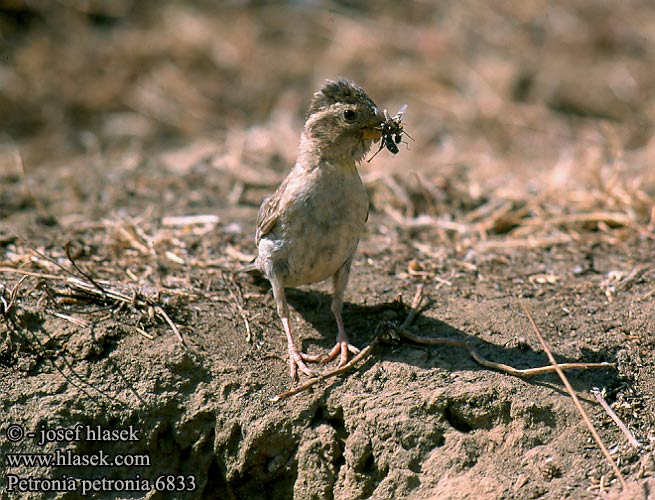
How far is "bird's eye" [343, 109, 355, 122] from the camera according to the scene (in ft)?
14.5

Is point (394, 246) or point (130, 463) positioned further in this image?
point (394, 246)

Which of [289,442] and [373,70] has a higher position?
[373,70]

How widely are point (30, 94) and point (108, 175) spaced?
3.04m

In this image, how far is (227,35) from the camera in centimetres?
1122

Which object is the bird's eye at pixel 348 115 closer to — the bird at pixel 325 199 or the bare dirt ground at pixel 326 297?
the bird at pixel 325 199

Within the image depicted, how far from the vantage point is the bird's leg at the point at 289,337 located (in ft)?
14.6

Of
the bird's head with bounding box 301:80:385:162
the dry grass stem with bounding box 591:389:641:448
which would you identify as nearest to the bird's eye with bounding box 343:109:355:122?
the bird's head with bounding box 301:80:385:162

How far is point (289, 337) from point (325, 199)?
2.73 ft

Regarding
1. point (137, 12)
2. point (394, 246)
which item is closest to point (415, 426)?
point (394, 246)

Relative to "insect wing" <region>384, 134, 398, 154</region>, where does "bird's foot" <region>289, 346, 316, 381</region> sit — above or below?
below

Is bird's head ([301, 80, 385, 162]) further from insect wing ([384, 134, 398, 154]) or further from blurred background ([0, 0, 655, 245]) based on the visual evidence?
blurred background ([0, 0, 655, 245])

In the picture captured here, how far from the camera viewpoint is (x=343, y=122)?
4438mm

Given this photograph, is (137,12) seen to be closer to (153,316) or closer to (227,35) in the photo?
(227,35)

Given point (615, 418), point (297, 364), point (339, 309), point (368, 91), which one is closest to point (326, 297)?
point (339, 309)
